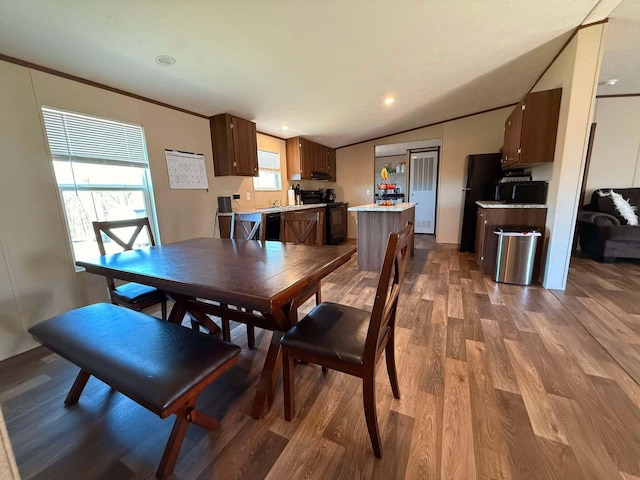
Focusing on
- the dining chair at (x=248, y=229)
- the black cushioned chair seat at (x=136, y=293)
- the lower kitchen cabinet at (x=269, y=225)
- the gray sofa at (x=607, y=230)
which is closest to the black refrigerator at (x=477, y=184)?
the gray sofa at (x=607, y=230)

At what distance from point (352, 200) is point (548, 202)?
3.90m

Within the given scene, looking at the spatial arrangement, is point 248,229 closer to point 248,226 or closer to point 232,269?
point 248,226

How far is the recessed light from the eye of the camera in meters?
2.01

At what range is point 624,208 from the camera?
3551 mm

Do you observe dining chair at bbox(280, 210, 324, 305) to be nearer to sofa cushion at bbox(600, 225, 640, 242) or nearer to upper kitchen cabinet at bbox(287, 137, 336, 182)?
upper kitchen cabinet at bbox(287, 137, 336, 182)

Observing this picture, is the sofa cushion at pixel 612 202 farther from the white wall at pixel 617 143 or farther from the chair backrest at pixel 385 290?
the chair backrest at pixel 385 290

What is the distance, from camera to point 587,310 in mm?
2291

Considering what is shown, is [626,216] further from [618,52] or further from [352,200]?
[352,200]

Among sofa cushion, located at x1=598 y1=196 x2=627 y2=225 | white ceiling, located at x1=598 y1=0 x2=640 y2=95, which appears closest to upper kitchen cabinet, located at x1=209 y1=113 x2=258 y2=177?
white ceiling, located at x1=598 y1=0 x2=640 y2=95

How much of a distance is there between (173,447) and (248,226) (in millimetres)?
1771

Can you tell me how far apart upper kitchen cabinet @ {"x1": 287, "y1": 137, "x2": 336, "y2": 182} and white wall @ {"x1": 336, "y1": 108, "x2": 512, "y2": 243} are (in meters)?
0.82

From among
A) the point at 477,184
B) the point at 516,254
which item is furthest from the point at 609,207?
the point at 516,254

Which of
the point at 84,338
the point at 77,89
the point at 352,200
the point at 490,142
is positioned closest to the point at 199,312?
the point at 84,338

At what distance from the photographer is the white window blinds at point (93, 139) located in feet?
7.01
